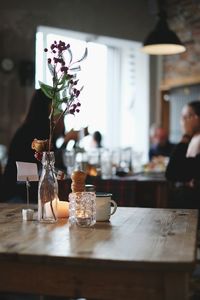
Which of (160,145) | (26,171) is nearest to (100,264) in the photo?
(26,171)

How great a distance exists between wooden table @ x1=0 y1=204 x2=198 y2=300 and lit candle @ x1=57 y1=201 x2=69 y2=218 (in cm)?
35

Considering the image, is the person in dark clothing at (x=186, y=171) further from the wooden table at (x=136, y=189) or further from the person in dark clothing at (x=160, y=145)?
the person in dark clothing at (x=160, y=145)

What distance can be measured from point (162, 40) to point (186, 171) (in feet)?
5.67

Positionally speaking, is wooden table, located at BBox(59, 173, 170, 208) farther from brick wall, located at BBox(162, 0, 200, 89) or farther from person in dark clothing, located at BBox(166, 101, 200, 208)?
brick wall, located at BBox(162, 0, 200, 89)

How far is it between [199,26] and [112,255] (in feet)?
20.5

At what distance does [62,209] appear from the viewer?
7.04 ft

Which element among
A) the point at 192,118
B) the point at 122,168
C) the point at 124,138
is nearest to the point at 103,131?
the point at 124,138

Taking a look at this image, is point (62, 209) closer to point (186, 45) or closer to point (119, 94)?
point (186, 45)

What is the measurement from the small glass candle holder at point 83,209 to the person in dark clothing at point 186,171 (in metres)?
1.99

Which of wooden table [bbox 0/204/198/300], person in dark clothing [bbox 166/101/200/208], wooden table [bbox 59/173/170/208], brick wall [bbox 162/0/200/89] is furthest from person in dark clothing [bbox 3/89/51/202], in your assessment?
brick wall [bbox 162/0/200/89]

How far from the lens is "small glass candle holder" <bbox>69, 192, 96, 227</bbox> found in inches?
76.3

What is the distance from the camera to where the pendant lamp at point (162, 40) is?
5176 mm

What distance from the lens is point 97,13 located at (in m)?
6.97

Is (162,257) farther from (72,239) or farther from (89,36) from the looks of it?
(89,36)
